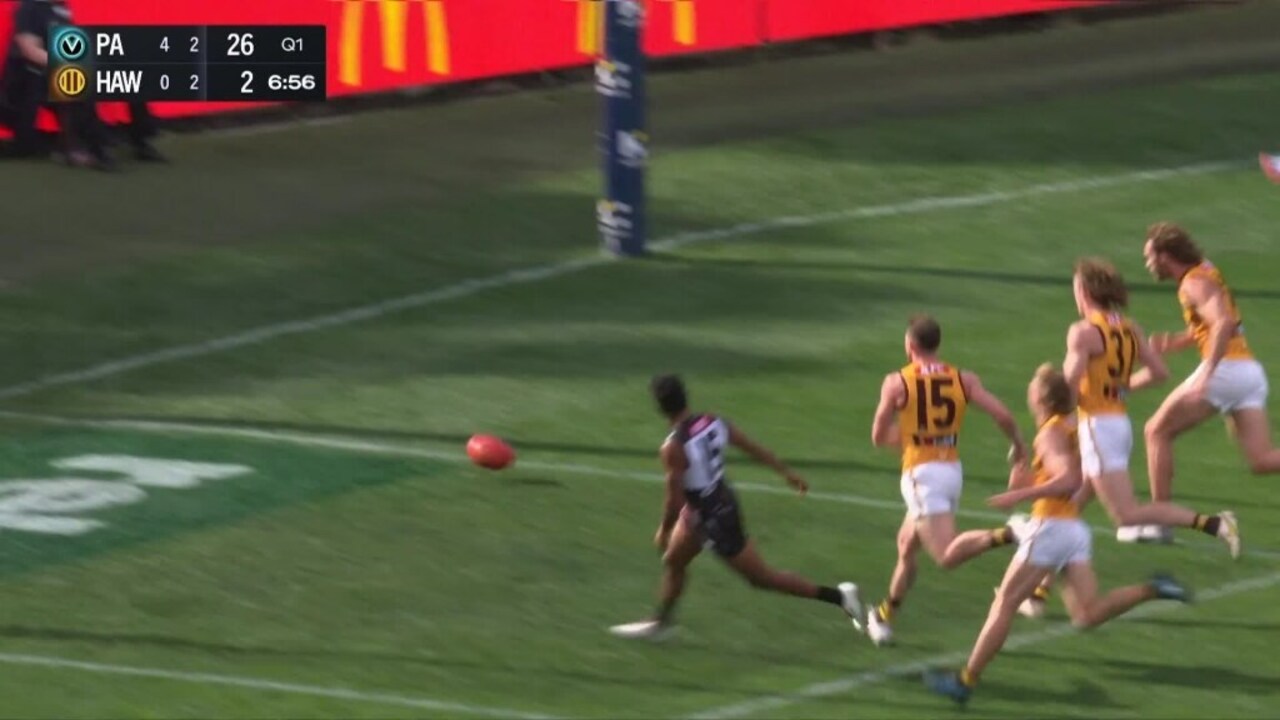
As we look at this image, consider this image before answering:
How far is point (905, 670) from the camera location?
14.4m

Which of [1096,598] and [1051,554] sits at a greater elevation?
[1051,554]

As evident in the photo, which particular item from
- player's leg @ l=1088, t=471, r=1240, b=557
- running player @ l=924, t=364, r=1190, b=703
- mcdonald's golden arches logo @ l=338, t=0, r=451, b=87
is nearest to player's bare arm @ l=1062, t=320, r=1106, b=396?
player's leg @ l=1088, t=471, r=1240, b=557

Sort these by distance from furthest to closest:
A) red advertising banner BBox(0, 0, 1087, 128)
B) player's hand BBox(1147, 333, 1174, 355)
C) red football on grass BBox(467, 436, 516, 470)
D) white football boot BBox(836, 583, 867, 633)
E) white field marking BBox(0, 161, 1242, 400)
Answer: red advertising banner BBox(0, 0, 1087, 128), white field marking BBox(0, 161, 1242, 400), red football on grass BBox(467, 436, 516, 470), player's hand BBox(1147, 333, 1174, 355), white football boot BBox(836, 583, 867, 633)

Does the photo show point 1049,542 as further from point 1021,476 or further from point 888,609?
point 888,609

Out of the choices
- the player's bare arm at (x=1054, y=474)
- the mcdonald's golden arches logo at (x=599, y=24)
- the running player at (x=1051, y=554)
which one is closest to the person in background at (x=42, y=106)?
the mcdonald's golden arches logo at (x=599, y=24)

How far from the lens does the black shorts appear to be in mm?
14258

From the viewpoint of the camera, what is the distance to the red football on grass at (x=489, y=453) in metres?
18.0

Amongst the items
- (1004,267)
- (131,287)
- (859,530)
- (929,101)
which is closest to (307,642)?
(859,530)

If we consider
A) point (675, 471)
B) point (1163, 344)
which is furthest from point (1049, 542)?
point (1163, 344)

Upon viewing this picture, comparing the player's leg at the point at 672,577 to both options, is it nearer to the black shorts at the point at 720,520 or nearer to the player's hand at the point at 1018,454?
the black shorts at the point at 720,520

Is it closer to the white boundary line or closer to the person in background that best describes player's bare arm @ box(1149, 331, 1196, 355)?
the white boundary line

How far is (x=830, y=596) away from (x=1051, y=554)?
59.4 inches

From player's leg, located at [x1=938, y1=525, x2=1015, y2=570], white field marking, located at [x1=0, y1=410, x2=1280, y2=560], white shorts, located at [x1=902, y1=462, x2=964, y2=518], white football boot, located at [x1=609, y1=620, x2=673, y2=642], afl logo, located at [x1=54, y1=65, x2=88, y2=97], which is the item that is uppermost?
afl logo, located at [x1=54, y1=65, x2=88, y2=97]

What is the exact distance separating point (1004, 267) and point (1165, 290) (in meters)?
1.54
